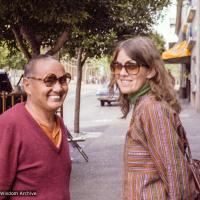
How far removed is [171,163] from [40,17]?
4991 mm

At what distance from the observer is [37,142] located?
7.74ft

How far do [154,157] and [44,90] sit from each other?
0.60 metres

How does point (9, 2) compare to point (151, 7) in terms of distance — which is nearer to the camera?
point (9, 2)

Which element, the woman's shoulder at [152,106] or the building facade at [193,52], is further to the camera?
the building facade at [193,52]

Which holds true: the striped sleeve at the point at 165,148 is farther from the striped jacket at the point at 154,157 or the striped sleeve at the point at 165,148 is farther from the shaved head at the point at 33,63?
the shaved head at the point at 33,63

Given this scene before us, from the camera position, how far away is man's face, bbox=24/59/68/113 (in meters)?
2.51

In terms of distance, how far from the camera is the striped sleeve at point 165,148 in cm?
230

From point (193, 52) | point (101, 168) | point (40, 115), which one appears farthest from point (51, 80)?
point (193, 52)

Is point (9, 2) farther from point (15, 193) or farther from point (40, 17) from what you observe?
point (15, 193)

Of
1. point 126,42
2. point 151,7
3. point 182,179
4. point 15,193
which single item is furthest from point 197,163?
point 151,7

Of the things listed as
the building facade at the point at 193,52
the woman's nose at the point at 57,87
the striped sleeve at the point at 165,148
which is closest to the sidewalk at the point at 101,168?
the woman's nose at the point at 57,87

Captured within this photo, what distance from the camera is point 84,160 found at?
33.6 feet

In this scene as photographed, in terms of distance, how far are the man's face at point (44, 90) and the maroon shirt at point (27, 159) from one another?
10 centimetres

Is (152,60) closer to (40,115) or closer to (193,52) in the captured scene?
(40,115)
